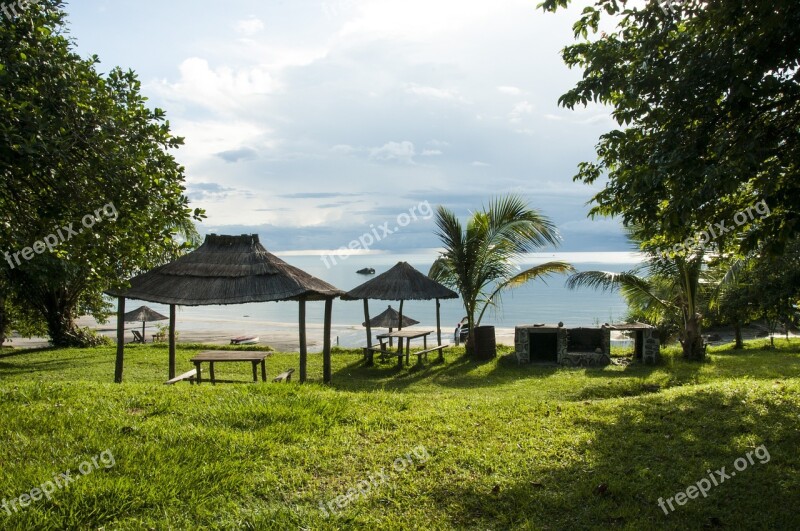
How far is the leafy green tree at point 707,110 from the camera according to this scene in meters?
4.89

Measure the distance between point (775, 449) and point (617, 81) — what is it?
4265 millimetres

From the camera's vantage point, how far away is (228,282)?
11320 mm

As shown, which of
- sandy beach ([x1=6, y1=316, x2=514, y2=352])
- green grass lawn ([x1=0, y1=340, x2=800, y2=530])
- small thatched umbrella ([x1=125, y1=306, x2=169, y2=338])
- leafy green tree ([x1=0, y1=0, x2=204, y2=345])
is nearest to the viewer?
green grass lawn ([x1=0, y1=340, x2=800, y2=530])

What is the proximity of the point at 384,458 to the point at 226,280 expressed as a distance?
7369mm

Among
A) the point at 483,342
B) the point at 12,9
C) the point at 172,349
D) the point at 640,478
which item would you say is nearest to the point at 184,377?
the point at 172,349

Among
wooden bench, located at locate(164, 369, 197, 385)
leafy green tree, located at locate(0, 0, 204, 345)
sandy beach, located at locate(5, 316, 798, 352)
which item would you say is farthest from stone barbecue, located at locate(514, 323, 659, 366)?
sandy beach, located at locate(5, 316, 798, 352)

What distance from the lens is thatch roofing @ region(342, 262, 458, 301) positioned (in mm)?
15930

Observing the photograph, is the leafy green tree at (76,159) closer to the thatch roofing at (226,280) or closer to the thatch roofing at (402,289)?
the thatch roofing at (226,280)

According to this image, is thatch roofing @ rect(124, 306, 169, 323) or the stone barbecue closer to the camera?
the stone barbecue

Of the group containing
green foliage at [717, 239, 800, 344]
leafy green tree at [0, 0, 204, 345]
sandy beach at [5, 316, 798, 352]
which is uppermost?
leafy green tree at [0, 0, 204, 345]

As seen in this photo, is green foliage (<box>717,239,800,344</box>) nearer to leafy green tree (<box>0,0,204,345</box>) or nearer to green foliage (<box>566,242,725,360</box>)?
green foliage (<box>566,242,725,360</box>)

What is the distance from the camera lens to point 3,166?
546cm

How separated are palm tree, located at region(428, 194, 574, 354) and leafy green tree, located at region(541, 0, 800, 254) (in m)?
9.44

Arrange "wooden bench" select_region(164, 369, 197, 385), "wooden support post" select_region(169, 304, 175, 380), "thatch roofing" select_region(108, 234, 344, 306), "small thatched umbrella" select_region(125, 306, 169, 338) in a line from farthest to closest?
"small thatched umbrella" select_region(125, 306, 169, 338) < "wooden support post" select_region(169, 304, 175, 380) < "thatch roofing" select_region(108, 234, 344, 306) < "wooden bench" select_region(164, 369, 197, 385)
